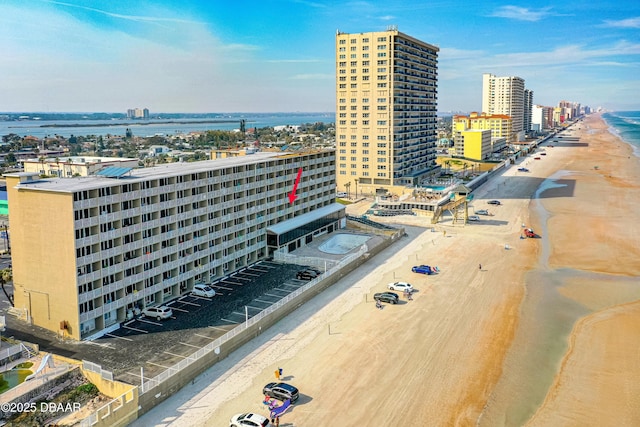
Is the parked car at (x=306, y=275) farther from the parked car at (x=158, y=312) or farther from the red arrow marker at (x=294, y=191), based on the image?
the parked car at (x=158, y=312)

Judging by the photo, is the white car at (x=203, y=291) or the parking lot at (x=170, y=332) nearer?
the parking lot at (x=170, y=332)

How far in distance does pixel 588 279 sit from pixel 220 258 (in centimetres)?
4251

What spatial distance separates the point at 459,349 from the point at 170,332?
77.5 ft

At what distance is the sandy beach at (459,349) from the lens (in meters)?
33.5

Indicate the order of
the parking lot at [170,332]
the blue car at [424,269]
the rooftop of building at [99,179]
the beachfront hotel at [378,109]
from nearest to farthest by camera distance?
the parking lot at [170,332] < the rooftop of building at [99,179] < the blue car at [424,269] < the beachfront hotel at [378,109]

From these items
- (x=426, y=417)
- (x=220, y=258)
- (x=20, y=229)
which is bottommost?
(x=426, y=417)

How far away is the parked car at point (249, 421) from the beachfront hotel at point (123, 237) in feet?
55.4

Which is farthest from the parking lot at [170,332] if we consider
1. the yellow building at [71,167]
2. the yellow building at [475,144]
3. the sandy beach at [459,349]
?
the yellow building at [475,144]

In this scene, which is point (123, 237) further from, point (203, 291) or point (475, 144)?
point (475, 144)

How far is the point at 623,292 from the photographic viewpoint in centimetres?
5622

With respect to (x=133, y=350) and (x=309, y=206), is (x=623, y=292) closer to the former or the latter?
(x=309, y=206)

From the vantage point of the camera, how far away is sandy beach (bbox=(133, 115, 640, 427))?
33.5m

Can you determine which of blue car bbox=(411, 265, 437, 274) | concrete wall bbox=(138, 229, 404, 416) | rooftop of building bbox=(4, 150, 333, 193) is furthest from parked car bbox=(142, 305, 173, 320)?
blue car bbox=(411, 265, 437, 274)

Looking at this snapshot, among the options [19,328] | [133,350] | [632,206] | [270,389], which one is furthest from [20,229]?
[632,206]
